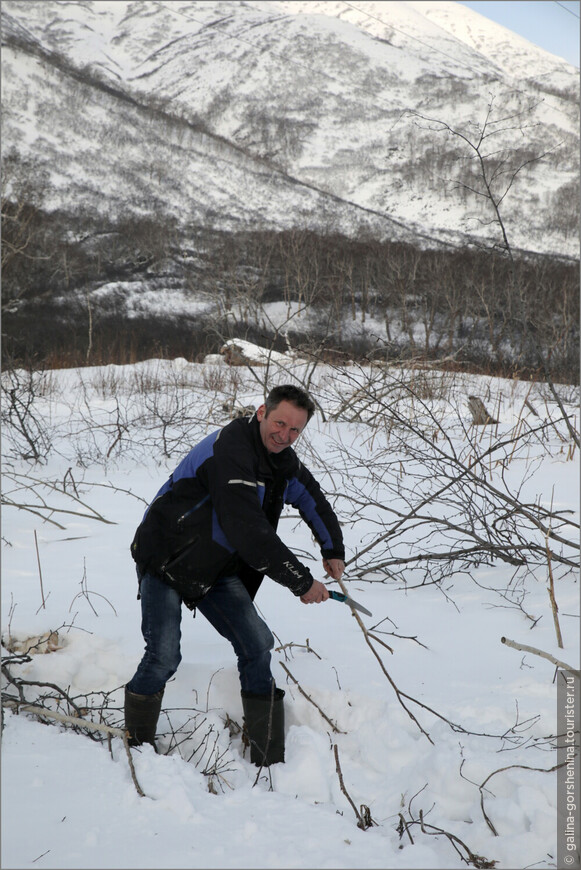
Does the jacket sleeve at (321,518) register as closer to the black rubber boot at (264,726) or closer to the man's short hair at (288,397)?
the man's short hair at (288,397)

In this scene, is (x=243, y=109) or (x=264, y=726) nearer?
(x=264, y=726)

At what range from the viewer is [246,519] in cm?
236

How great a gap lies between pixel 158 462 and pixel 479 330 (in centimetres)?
2070

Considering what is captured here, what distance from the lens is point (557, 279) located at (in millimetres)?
23875

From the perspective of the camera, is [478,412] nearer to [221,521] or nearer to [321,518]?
[321,518]

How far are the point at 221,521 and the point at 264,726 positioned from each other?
88 centimetres

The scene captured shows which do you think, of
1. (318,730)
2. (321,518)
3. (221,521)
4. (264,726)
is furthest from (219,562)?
(318,730)

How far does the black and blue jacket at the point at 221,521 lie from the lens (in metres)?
2.36

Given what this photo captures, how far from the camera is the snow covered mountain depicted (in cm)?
3009

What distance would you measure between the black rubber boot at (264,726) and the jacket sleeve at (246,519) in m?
0.54

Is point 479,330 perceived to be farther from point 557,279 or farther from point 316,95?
point 316,95

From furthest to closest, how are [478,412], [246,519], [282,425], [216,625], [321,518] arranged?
[478,412] → [321,518] → [216,625] → [282,425] → [246,519]

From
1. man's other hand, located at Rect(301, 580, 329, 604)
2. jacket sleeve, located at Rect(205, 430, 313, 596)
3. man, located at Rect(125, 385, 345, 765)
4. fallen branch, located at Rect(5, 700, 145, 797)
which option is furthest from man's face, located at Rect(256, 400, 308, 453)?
fallen branch, located at Rect(5, 700, 145, 797)

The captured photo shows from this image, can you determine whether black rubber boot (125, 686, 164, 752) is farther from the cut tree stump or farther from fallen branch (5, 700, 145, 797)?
the cut tree stump
